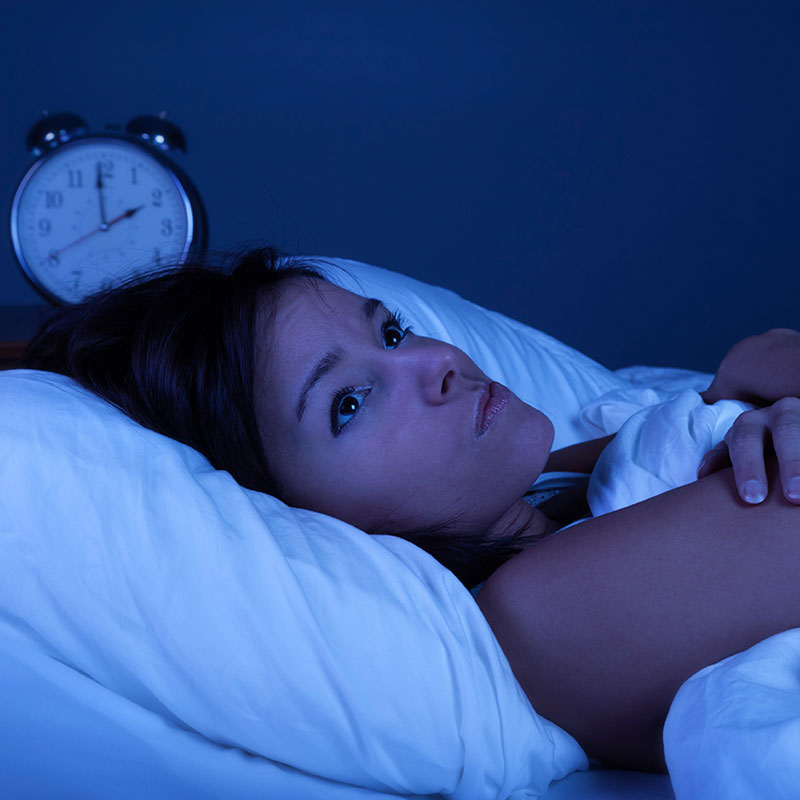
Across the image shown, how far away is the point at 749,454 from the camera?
666mm

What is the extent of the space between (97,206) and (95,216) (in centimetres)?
2

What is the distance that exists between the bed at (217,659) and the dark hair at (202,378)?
7.0 inches

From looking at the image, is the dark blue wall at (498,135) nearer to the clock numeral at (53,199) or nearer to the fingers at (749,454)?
the clock numeral at (53,199)

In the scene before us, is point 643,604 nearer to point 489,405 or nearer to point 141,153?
point 489,405

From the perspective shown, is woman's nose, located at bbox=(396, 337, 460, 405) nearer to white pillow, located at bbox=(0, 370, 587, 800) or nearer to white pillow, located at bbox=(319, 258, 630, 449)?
white pillow, located at bbox=(0, 370, 587, 800)

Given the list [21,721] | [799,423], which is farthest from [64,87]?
[799,423]

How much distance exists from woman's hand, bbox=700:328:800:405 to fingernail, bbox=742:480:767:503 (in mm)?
313

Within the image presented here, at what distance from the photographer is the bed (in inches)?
23.0

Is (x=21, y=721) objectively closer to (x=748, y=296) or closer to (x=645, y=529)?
(x=645, y=529)

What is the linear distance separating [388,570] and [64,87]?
1.72 meters

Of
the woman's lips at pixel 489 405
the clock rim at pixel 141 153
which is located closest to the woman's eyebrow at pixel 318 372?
the woman's lips at pixel 489 405

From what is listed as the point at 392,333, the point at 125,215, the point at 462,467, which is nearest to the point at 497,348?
the point at 392,333

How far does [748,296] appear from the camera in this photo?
2340 mm

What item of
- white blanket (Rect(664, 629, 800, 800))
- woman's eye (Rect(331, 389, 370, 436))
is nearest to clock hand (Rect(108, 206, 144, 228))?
woman's eye (Rect(331, 389, 370, 436))
